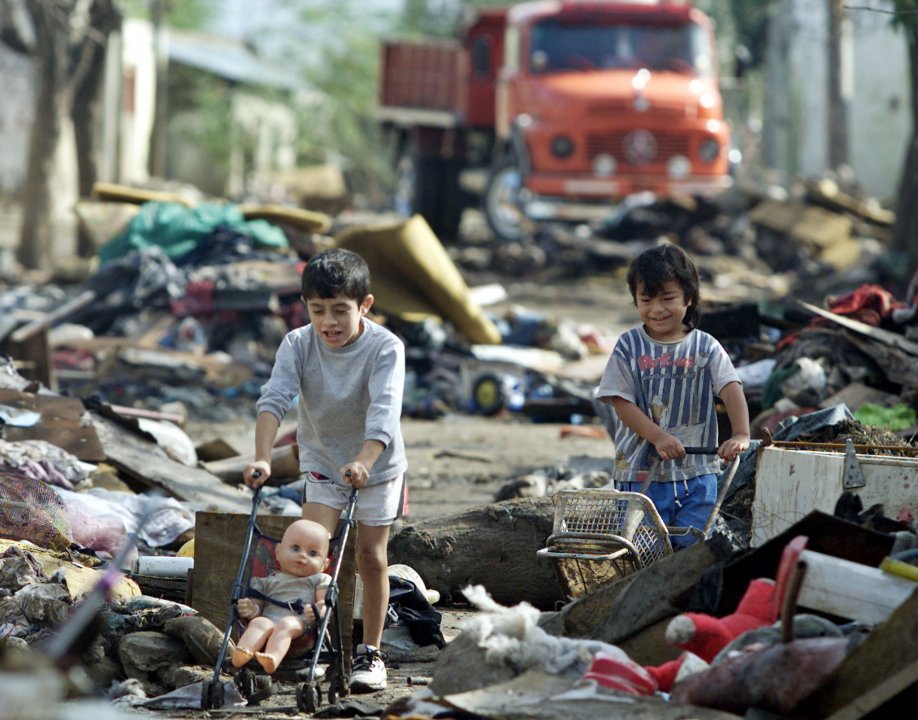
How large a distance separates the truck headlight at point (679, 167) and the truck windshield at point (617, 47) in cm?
119

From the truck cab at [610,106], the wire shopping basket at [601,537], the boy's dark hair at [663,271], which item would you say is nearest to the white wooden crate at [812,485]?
the wire shopping basket at [601,537]

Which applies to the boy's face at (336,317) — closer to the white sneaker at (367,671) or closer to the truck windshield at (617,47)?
the white sneaker at (367,671)

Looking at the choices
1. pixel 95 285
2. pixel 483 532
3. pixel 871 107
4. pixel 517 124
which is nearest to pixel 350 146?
pixel 871 107

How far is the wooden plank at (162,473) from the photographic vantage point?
7.55 meters

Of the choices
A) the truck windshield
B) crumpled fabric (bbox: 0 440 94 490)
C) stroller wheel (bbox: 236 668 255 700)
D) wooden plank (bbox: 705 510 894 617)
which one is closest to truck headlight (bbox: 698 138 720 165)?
the truck windshield

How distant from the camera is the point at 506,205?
22.6 metres

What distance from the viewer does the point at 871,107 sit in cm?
3841

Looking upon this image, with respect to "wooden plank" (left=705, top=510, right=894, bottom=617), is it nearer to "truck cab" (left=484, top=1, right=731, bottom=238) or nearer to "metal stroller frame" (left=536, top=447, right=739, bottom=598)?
Answer: "metal stroller frame" (left=536, top=447, right=739, bottom=598)

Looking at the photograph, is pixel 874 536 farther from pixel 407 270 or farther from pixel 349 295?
pixel 407 270

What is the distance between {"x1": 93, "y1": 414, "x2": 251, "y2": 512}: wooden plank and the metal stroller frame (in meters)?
2.62

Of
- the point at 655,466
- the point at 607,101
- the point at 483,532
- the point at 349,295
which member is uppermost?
the point at 607,101

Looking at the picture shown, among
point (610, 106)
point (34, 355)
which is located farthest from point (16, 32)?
point (34, 355)

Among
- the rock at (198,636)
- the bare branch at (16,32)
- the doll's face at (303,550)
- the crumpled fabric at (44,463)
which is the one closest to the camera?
the doll's face at (303,550)

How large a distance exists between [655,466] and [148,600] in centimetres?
179
